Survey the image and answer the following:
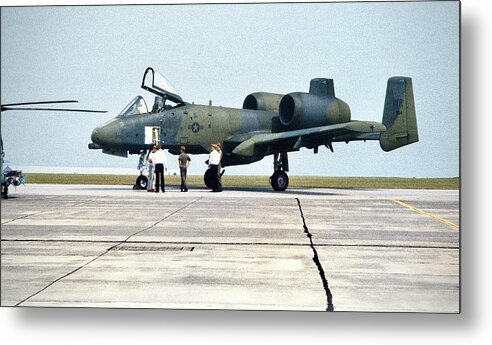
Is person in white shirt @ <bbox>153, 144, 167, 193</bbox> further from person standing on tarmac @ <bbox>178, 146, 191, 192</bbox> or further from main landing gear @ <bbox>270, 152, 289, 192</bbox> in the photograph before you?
main landing gear @ <bbox>270, 152, 289, 192</bbox>

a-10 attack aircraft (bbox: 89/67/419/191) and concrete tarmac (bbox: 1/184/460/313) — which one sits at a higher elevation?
a-10 attack aircraft (bbox: 89/67/419/191)

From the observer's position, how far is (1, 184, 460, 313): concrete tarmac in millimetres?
6605

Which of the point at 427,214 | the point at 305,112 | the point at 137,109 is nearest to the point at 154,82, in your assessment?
the point at 427,214

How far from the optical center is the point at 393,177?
31.1 feet

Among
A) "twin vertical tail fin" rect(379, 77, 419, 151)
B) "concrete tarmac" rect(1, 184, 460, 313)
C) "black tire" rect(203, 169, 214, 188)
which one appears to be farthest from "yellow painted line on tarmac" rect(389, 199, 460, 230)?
"black tire" rect(203, 169, 214, 188)

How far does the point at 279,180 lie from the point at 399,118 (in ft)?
31.6

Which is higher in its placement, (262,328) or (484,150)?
(484,150)

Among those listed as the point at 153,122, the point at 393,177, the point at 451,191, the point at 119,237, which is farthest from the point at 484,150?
the point at 153,122

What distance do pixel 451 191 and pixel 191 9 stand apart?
12.4 feet

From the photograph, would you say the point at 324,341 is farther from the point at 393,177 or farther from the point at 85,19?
the point at 85,19

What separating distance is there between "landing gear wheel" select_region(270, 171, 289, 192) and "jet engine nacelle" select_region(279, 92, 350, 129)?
1.34 meters

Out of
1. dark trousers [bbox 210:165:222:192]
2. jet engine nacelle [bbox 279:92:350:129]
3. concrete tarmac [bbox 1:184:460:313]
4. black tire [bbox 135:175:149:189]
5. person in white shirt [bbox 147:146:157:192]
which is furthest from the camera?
black tire [bbox 135:175:149:189]

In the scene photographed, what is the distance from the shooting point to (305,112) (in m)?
17.4

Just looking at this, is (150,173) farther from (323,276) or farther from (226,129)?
(323,276)
